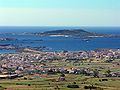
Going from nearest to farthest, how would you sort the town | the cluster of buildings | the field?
1. the field
2. the town
3. the cluster of buildings

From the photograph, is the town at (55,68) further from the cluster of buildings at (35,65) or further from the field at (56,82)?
the field at (56,82)

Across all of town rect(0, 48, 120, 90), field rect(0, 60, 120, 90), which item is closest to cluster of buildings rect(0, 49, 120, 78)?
town rect(0, 48, 120, 90)

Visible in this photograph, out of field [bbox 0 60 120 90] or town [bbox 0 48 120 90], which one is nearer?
field [bbox 0 60 120 90]

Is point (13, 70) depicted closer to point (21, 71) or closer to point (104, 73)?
point (21, 71)

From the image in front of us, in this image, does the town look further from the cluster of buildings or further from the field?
the field

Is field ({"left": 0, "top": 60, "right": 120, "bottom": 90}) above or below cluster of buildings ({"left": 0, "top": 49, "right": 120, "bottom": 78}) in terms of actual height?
above

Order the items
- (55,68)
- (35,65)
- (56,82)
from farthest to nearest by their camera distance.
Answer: (35,65) < (55,68) < (56,82)

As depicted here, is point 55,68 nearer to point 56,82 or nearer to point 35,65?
point 35,65

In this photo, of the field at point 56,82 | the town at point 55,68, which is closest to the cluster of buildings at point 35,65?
→ the town at point 55,68

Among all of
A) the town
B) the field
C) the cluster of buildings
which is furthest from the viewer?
the cluster of buildings

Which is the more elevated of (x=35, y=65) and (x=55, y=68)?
(x=55, y=68)

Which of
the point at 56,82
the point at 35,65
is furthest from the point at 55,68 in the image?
the point at 56,82
